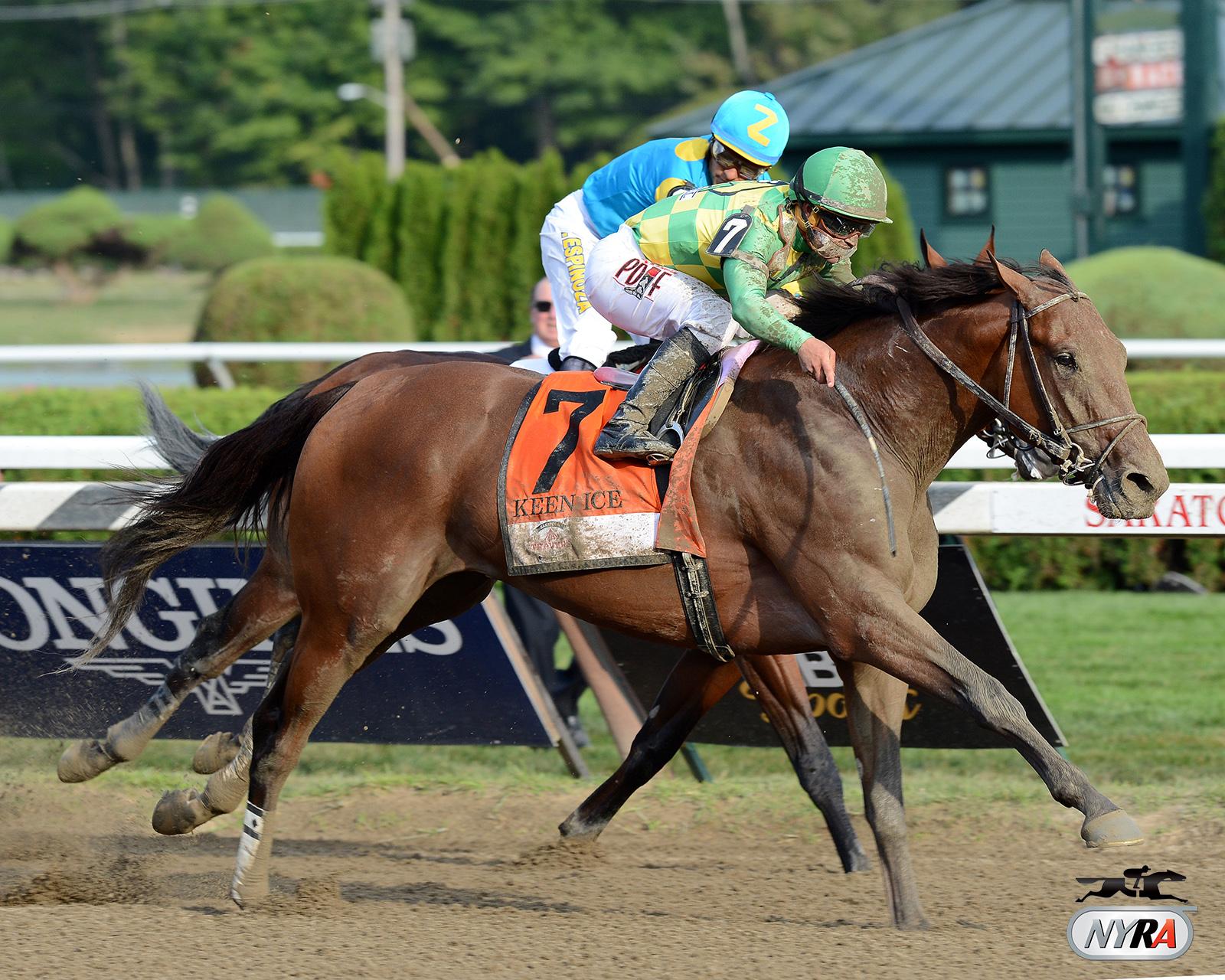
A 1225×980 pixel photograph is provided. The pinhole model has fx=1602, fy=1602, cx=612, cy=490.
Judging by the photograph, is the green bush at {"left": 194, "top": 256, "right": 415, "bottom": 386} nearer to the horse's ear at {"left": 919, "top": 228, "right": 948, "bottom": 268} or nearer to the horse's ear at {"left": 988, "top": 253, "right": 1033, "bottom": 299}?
the horse's ear at {"left": 919, "top": 228, "right": 948, "bottom": 268}

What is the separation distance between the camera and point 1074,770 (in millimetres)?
3748

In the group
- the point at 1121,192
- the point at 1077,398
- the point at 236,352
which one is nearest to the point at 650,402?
the point at 1077,398

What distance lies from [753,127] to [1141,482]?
5.13 ft

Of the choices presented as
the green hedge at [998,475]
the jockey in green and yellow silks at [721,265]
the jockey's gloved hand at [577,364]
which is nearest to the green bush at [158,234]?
the green hedge at [998,475]

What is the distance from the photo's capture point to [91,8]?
159ft

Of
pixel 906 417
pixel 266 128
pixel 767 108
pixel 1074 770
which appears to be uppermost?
pixel 767 108

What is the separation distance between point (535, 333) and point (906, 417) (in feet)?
9.59

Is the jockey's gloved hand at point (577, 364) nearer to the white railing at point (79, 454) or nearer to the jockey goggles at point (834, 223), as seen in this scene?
the jockey goggles at point (834, 223)

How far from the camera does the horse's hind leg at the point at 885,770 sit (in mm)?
4078

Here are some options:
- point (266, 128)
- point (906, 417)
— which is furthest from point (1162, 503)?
point (266, 128)

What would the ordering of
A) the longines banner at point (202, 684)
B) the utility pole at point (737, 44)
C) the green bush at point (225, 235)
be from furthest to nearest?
1. the utility pole at point (737, 44)
2. the green bush at point (225, 235)
3. the longines banner at point (202, 684)

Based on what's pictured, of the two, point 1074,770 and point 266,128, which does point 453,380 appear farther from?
point 266,128

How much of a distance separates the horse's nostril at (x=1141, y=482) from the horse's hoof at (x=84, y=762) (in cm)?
309

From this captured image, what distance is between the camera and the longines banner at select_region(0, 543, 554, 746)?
18.4ft
